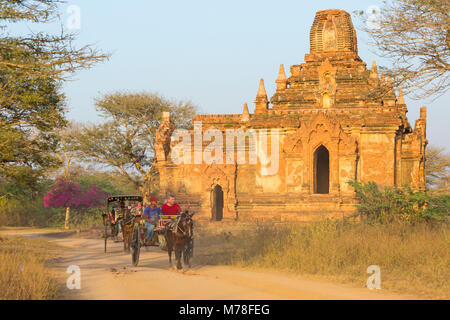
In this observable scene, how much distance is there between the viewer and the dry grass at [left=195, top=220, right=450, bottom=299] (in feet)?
34.7

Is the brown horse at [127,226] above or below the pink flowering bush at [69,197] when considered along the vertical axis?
below

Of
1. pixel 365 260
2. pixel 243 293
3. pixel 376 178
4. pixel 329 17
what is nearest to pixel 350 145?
pixel 376 178

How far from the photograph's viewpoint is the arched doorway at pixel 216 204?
2539cm

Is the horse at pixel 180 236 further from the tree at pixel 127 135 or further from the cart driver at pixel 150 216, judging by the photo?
the tree at pixel 127 135

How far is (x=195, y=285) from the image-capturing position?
32.9 feet

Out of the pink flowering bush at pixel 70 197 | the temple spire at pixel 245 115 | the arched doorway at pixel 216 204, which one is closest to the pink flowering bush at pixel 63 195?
the pink flowering bush at pixel 70 197

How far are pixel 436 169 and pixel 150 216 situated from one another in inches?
1145

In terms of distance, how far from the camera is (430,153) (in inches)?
1556

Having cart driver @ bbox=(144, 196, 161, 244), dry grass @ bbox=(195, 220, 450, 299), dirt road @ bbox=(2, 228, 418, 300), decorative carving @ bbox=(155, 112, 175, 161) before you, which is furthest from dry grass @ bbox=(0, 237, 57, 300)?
decorative carving @ bbox=(155, 112, 175, 161)

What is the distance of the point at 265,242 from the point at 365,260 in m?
3.17

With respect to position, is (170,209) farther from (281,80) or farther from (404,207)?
(281,80)

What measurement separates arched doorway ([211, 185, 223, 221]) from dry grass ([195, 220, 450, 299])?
361 inches

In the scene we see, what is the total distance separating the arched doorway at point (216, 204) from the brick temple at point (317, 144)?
60mm
